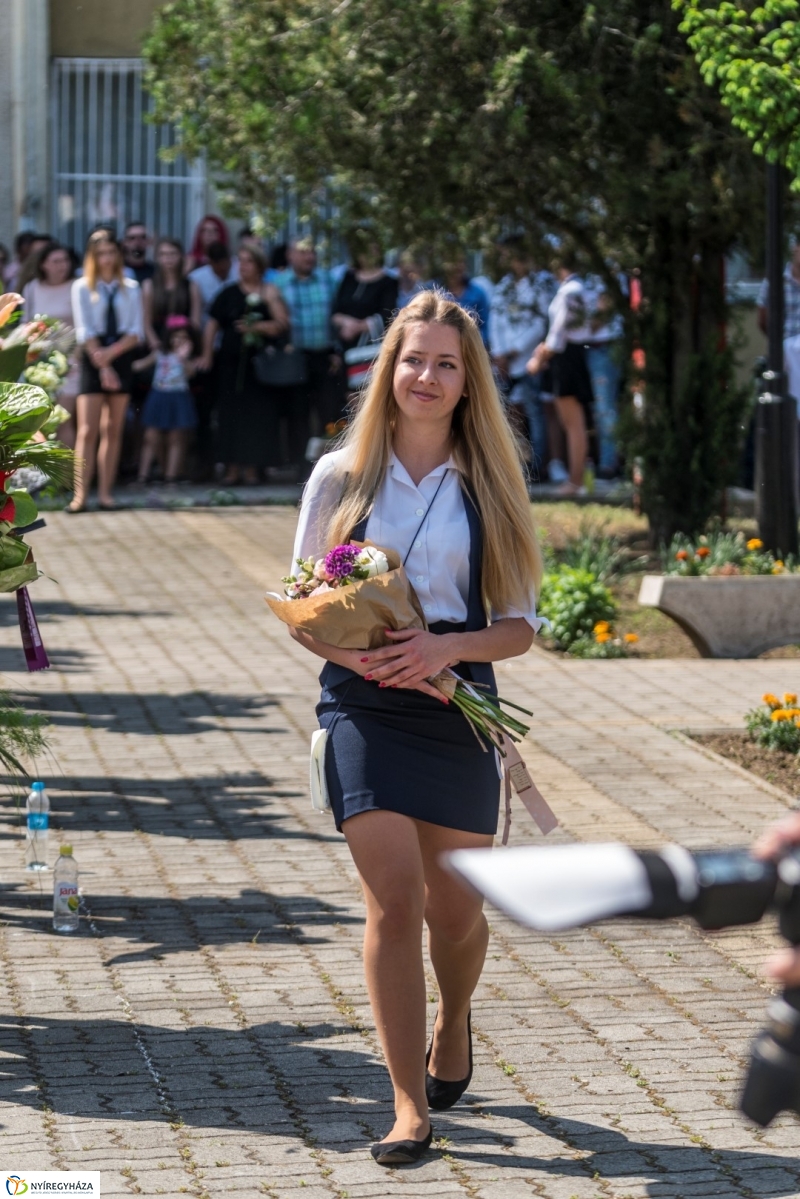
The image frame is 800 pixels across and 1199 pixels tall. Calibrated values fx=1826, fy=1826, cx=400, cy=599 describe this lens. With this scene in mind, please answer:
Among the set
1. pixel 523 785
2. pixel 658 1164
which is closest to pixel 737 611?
pixel 523 785

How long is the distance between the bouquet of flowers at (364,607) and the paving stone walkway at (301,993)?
1060 millimetres

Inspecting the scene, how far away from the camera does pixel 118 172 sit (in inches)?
851

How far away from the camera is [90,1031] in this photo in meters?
5.18

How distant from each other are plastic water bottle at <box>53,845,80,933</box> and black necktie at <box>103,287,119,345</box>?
10.7m

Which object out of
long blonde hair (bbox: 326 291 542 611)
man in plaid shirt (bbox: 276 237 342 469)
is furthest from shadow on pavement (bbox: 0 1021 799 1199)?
man in plaid shirt (bbox: 276 237 342 469)

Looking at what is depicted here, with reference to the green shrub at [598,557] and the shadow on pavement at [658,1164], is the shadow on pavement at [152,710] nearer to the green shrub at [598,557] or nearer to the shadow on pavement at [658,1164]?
the green shrub at [598,557]

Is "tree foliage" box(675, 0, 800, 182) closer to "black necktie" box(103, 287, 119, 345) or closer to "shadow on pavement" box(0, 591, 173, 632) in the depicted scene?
"shadow on pavement" box(0, 591, 173, 632)

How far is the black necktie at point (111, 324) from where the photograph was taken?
16219mm

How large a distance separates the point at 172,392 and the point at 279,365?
109cm

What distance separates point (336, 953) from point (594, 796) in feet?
7.11

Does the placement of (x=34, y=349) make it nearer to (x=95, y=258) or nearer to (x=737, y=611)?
(x=737, y=611)

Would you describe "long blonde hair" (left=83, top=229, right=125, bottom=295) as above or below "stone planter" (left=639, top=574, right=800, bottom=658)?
above

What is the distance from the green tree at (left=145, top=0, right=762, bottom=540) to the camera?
12336mm

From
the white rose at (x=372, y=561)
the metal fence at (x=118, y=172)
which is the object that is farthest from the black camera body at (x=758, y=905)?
the metal fence at (x=118, y=172)
